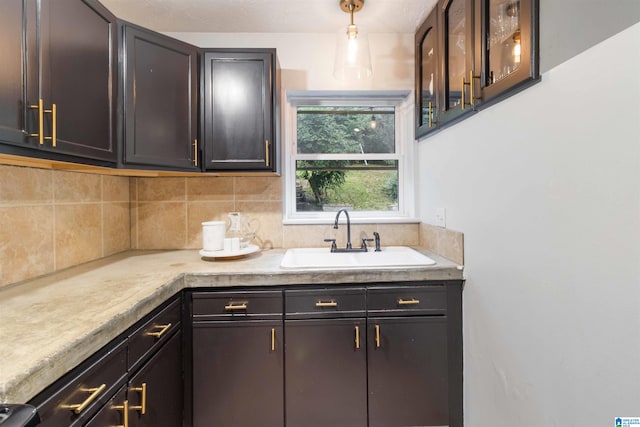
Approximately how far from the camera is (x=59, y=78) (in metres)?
1.11

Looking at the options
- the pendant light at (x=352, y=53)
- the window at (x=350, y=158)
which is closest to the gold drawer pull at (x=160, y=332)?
the window at (x=350, y=158)

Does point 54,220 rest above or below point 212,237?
above

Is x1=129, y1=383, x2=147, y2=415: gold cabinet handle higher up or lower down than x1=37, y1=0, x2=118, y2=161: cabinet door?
lower down

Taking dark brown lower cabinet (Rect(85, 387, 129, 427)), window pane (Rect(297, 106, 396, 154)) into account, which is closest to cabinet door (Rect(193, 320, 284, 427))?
dark brown lower cabinet (Rect(85, 387, 129, 427))

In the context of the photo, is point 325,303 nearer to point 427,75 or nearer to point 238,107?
point 238,107

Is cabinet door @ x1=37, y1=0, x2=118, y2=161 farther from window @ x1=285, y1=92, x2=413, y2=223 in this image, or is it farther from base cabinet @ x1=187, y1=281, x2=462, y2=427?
window @ x1=285, y1=92, x2=413, y2=223

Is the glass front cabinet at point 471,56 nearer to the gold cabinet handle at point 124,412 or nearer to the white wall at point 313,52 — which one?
the white wall at point 313,52

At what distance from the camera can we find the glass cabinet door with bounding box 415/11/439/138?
69.1 inches

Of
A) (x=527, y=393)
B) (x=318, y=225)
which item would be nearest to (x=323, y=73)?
→ (x=318, y=225)

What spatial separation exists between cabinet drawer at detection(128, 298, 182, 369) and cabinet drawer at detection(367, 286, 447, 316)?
938 mm

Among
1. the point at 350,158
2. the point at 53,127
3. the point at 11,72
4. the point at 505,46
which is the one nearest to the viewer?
the point at 11,72

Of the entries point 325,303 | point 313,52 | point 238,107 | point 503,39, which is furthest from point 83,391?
point 313,52

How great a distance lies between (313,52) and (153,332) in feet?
6.36

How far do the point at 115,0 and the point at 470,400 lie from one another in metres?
2.90
